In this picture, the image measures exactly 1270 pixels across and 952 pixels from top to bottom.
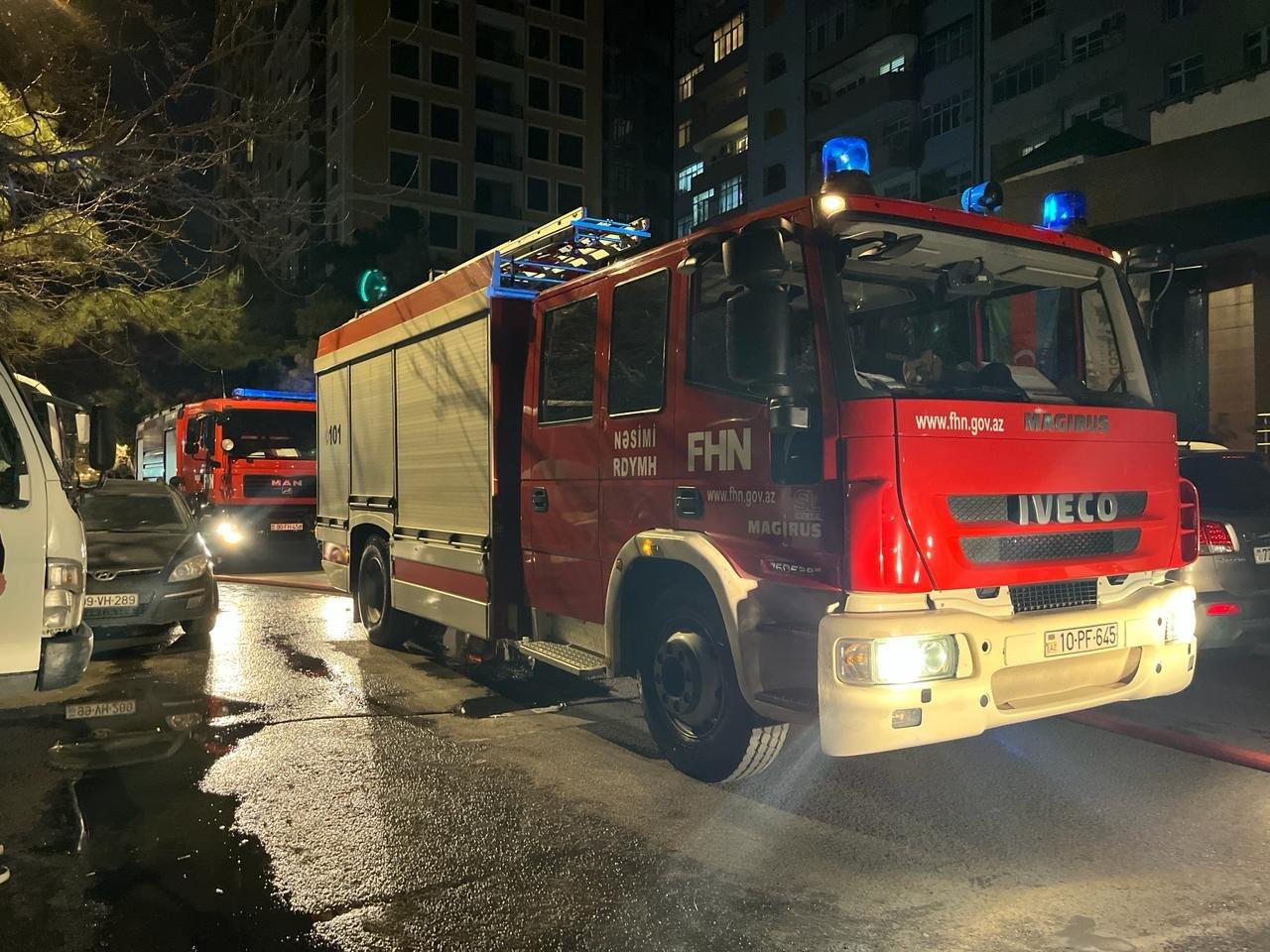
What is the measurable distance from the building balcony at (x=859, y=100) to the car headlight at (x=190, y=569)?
98.4 ft

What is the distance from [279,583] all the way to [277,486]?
13.2ft

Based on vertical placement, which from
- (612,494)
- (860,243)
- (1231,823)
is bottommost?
(1231,823)

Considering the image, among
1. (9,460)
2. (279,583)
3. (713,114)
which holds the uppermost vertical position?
(713,114)

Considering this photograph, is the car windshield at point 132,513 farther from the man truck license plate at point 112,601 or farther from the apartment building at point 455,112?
the apartment building at point 455,112

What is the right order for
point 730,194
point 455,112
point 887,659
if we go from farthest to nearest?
point 455,112, point 730,194, point 887,659

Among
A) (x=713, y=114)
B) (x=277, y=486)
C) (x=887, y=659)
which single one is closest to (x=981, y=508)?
(x=887, y=659)

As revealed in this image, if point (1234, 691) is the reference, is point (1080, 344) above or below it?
above

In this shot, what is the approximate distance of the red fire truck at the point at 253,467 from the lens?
55.1ft

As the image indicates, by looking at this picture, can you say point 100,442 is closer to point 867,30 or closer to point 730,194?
point 867,30

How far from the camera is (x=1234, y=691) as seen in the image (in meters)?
6.48

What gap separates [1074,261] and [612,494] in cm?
261

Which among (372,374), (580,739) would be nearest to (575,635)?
(580,739)

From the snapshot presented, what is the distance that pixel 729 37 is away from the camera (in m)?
44.8

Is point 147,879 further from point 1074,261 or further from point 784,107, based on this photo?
point 784,107
